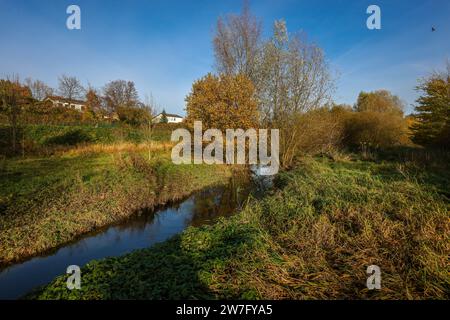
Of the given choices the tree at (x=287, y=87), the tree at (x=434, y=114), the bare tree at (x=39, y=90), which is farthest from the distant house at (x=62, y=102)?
the tree at (x=434, y=114)

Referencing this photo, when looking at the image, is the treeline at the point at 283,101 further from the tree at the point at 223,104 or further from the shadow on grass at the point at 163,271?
the shadow on grass at the point at 163,271

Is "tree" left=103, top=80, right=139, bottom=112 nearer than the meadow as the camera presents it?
No

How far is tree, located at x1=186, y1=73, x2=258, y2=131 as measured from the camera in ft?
51.9

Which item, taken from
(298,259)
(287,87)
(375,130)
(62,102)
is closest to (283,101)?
(287,87)

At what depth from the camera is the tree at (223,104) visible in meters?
15.8

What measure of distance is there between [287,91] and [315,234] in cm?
1357

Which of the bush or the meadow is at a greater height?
the bush

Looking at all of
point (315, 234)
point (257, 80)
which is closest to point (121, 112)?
point (257, 80)

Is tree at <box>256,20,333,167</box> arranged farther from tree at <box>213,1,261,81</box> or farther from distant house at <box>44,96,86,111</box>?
distant house at <box>44,96,86,111</box>

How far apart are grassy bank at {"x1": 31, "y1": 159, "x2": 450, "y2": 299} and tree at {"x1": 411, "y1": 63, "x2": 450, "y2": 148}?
39.2ft

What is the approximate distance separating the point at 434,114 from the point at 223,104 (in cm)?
1591

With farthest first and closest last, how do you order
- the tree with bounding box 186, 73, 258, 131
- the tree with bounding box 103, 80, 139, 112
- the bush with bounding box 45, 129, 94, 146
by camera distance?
the tree with bounding box 103, 80, 139, 112 < the bush with bounding box 45, 129, 94, 146 < the tree with bounding box 186, 73, 258, 131

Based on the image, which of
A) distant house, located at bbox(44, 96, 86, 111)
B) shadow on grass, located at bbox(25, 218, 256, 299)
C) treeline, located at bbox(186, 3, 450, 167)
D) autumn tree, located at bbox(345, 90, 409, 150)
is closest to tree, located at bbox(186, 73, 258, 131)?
treeline, located at bbox(186, 3, 450, 167)

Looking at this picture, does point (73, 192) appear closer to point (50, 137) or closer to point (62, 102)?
point (50, 137)
